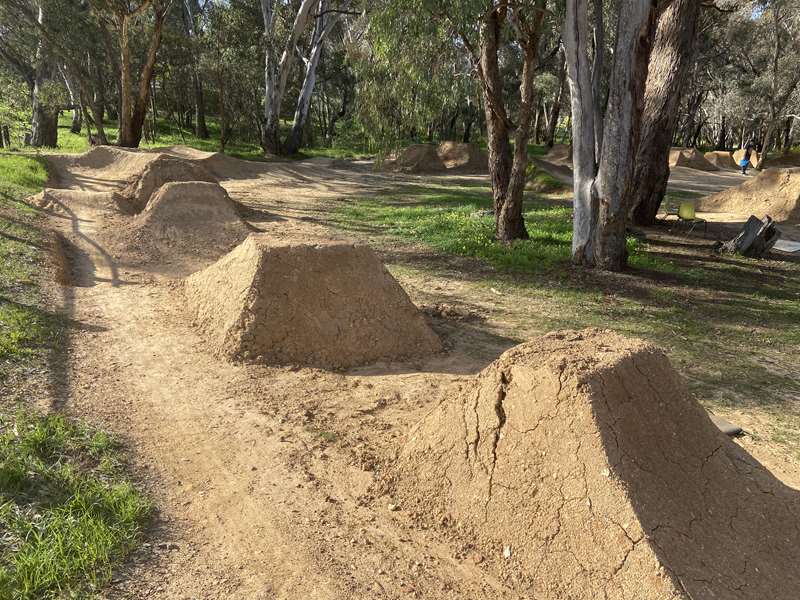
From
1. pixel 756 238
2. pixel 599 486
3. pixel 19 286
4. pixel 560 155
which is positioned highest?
pixel 560 155

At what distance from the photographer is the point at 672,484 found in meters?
3.54

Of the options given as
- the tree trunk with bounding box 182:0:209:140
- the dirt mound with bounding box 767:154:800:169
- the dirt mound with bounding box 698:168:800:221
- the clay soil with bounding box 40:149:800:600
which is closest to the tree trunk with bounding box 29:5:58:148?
the tree trunk with bounding box 182:0:209:140

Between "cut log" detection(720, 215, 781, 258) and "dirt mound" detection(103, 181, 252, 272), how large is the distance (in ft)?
33.0

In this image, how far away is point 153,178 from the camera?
15.5 metres

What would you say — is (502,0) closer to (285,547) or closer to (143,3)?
(285,547)

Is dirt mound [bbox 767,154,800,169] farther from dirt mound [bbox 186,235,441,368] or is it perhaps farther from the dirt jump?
dirt mound [bbox 186,235,441,368]

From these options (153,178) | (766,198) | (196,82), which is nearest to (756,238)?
(766,198)

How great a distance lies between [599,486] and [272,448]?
98.8 inches

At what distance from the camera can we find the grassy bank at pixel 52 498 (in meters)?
3.24

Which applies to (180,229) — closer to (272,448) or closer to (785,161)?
(272,448)

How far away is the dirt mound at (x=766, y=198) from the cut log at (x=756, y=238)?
17.8 ft

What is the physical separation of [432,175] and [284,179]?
751 centimetres

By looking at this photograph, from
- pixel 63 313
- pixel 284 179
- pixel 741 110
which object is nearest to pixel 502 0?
pixel 63 313

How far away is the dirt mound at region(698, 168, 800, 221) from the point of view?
16875mm
